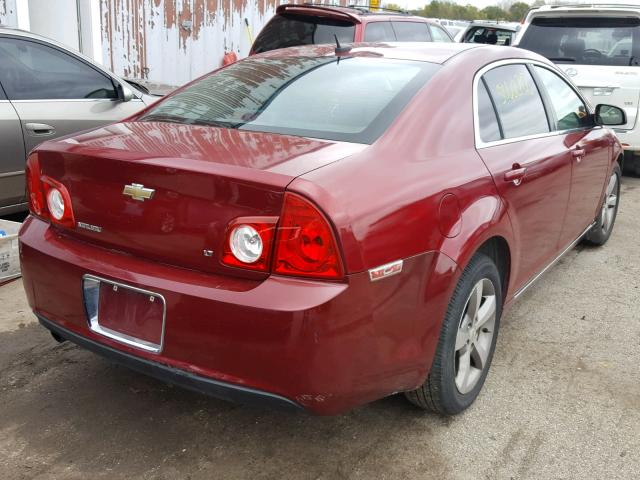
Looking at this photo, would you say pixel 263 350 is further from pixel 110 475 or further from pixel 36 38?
pixel 36 38

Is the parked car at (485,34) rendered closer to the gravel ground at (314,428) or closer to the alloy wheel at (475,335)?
the gravel ground at (314,428)

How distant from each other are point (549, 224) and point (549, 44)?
4765 mm

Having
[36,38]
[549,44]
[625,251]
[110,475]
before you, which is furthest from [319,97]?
[549,44]

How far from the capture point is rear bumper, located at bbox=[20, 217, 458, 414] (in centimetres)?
209

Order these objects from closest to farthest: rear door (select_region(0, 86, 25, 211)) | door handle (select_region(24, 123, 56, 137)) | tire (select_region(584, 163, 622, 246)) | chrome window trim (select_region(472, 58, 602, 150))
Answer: chrome window trim (select_region(472, 58, 602, 150))
rear door (select_region(0, 86, 25, 211))
door handle (select_region(24, 123, 56, 137))
tire (select_region(584, 163, 622, 246))

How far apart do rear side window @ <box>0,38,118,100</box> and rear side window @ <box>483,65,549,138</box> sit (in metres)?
3.07

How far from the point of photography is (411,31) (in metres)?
7.76

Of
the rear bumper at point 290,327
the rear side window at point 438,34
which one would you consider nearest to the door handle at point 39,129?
the rear bumper at point 290,327

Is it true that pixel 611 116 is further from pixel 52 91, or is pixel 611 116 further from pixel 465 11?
pixel 465 11

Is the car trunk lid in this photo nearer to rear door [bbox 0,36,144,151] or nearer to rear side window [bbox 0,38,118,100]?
rear door [bbox 0,36,144,151]

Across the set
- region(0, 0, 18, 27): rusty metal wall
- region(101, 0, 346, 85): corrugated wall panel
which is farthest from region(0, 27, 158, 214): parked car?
region(101, 0, 346, 85): corrugated wall panel

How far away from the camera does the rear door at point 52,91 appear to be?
4570 mm

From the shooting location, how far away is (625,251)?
5285mm

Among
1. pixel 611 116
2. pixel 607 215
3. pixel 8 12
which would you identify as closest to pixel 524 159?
pixel 611 116
